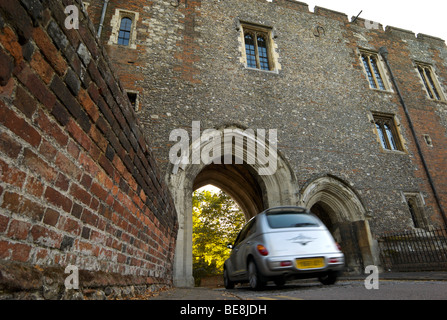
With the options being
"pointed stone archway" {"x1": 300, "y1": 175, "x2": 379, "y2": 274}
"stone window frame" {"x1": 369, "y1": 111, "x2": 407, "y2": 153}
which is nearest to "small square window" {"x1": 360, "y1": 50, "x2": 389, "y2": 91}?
"stone window frame" {"x1": 369, "y1": 111, "x2": 407, "y2": 153}

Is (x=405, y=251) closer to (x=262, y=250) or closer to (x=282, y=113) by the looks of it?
(x=282, y=113)

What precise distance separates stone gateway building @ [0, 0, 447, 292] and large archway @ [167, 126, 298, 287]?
0.12 feet

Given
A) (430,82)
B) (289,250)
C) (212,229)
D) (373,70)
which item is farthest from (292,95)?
(212,229)

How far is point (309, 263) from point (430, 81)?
590 inches

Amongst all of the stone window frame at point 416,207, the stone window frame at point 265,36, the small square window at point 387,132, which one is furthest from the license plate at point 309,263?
the small square window at point 387,132

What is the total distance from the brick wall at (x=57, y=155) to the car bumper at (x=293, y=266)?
85.4 inches

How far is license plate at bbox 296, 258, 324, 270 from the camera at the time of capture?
369cm

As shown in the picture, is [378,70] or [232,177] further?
[378,70]

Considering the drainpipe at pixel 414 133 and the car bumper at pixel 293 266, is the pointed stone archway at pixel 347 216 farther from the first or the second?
the car bumper at pixel 293 266

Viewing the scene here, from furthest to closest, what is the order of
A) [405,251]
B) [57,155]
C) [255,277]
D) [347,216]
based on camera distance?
[347,216] → [405,251] → [255,277] → [57,155]

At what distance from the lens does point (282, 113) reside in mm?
9453

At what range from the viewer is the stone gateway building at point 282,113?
8227 millimetres

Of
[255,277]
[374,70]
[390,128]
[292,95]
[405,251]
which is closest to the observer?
[255,277]

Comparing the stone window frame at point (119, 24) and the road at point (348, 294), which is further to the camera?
the stone window frame at point (119, 24)
